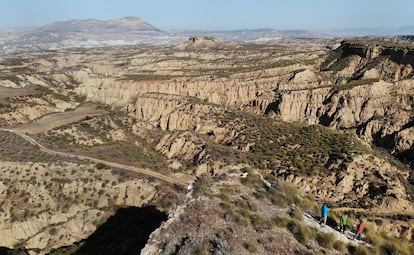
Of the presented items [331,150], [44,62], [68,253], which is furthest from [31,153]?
[44,62]

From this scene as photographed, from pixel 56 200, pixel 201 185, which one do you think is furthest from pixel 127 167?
pixel 201 185

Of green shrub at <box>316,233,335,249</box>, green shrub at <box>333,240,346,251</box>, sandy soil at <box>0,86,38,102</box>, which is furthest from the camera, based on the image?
sandy soil at <box>0,86,38,102</box>

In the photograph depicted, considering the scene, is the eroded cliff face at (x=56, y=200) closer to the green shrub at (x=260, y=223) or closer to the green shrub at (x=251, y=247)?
the green shrub at (x=260, y=223)

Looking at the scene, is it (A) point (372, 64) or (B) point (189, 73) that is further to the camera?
(B) point (189, 73)

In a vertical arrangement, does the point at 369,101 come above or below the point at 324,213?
below

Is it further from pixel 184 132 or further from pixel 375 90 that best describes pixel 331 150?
pixel 375 90

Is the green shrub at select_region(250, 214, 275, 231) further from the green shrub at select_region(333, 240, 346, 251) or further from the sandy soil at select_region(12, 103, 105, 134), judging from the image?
the sandy soil at select_region(12, 103, 105, 134)

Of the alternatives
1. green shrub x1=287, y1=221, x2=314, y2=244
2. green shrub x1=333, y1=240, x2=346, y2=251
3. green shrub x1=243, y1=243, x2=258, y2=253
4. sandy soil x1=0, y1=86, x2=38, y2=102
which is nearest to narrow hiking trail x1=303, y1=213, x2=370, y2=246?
green shrub x1=333, y1=240, x2=346, y2=251

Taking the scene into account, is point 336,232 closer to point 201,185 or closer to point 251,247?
point 251,247

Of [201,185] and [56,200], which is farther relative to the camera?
[56,200]
